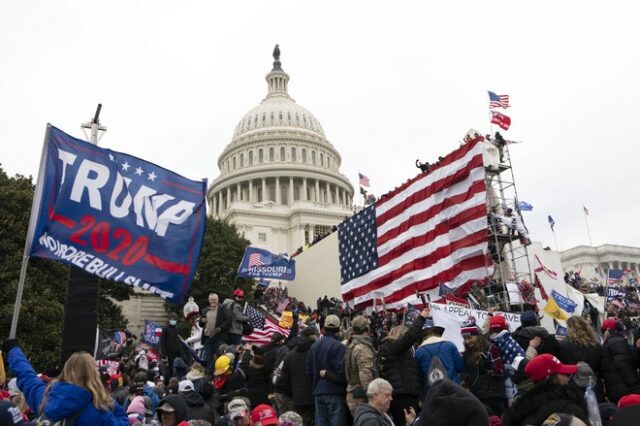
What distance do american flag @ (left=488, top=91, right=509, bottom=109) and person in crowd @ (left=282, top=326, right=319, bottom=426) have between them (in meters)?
16.7

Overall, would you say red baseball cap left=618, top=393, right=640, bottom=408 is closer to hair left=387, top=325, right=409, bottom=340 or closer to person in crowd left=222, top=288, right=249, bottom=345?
hair left=387, top=325, right=409, bottom=340

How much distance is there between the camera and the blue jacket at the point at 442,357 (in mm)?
6168

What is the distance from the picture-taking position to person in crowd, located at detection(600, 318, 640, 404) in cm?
686

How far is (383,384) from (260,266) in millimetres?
22569

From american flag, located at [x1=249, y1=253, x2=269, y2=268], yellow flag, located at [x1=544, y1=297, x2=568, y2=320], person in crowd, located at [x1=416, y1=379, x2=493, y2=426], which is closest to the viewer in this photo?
person in crowd, located at [x1=416, y1=379, x2=493, y2=426]

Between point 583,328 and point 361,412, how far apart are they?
367cm

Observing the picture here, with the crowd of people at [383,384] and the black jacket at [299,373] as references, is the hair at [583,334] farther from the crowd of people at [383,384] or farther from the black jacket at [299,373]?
the black jacket at [299,373]

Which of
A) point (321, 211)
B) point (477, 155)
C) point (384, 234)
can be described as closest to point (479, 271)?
point (477, 155)

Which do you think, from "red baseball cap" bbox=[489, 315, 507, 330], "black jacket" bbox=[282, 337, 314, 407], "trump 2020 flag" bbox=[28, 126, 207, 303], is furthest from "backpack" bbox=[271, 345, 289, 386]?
"red baseball cap" bbox=[489, 315, 507, 330]

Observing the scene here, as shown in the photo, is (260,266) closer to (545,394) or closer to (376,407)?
(376,407)

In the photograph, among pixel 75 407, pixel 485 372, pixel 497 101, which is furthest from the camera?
pixel 497 101

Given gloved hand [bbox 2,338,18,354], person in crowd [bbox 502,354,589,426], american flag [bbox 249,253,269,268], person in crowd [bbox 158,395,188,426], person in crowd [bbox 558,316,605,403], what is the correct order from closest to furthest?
1. person in crowd [bbox 502,354,589,426]
2. gloved hand [bbox 2,338,18,354]
3. person in crowd [bbox 158,395,188,426]
4. person in crowd [bbox 558,316,605,403]
5. american flag [bbox 249,253,269,268]

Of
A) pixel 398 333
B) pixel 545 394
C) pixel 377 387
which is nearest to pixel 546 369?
pixel 545 394

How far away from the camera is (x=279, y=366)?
786 cm
